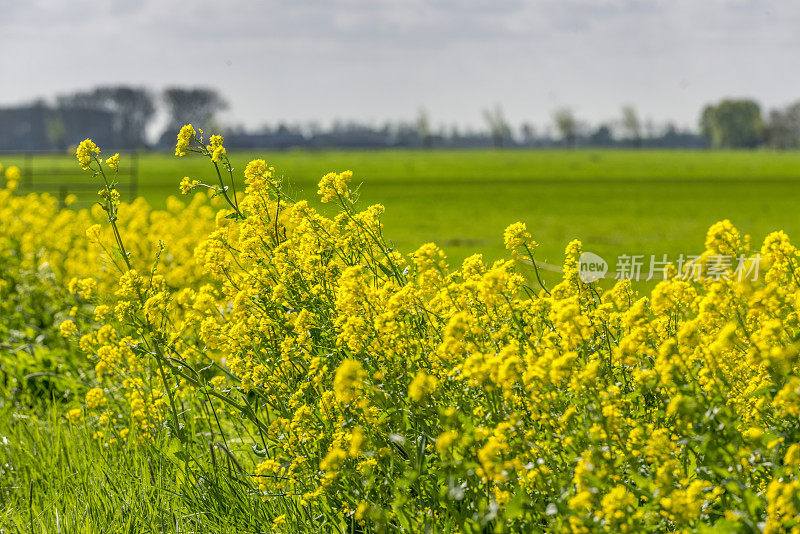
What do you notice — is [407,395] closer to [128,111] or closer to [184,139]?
[184,139]

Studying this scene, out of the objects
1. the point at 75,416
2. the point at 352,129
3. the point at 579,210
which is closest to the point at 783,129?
the point at 352,129

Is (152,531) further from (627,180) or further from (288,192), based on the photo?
(627,180)

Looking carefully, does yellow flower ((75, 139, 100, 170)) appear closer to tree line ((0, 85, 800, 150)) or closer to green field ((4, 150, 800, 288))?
green field ((4, 150, 800, 288))

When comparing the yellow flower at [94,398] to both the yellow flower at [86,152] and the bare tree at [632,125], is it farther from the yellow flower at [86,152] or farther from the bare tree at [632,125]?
A: the bare tree at [632,125]

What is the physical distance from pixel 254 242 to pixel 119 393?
198 centimetres

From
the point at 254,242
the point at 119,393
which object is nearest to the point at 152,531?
the point at 254,242

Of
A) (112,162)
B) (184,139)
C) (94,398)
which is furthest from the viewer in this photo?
(94,398)

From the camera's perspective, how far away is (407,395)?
332cm

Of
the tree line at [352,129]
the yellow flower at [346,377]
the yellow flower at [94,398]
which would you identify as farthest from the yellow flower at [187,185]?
the tree line at [352,129]


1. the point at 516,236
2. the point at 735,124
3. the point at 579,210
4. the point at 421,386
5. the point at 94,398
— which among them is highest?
the point at 735,124

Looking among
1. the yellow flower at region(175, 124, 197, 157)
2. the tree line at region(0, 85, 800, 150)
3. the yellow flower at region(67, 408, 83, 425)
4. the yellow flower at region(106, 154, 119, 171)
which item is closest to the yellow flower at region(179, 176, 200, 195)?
the yellow flower at region(175, 124, 197, 157)

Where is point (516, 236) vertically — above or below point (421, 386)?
above

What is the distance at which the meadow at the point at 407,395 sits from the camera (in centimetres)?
265

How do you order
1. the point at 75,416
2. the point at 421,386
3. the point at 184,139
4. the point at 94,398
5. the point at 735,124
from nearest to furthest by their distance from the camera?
1. the point at 421,386
2. the point at 184,139
3. the point at 94,398
4. the point at 75,416
5. the point at 735,124
